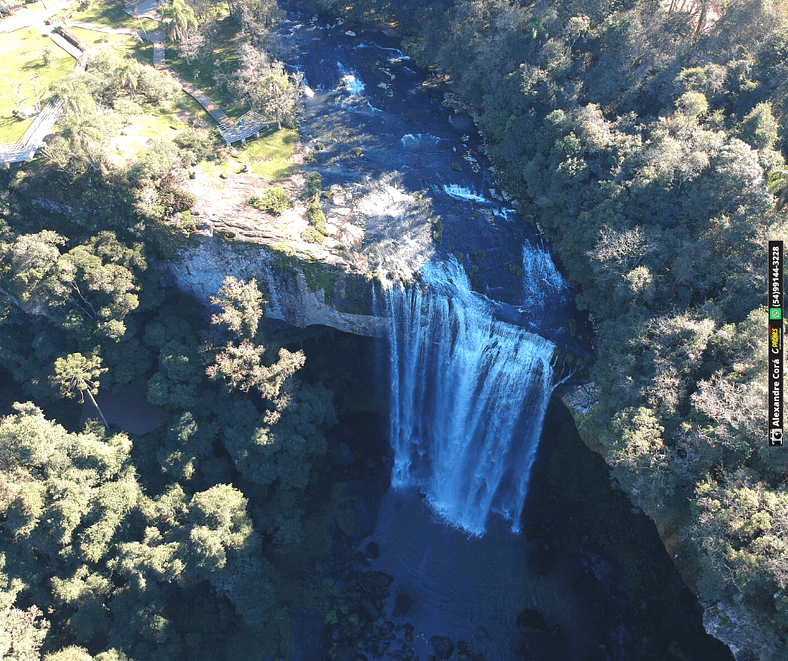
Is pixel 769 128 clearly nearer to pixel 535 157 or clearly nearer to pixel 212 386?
pixel 535 157

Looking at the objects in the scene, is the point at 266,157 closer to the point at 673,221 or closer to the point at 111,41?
the point at 111,41

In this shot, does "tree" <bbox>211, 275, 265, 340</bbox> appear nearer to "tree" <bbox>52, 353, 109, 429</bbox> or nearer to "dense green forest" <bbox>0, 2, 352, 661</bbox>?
"dense green forest" <bbox>0, 2, 352, 661</bbox>

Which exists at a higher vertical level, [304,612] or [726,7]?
[726,7]

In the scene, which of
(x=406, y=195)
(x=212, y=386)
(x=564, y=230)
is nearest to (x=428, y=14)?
(x=406, y=195)

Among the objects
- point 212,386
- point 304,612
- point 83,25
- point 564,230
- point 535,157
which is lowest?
point 304,612

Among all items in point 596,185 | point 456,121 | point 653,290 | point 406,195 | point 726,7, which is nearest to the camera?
point 653,290

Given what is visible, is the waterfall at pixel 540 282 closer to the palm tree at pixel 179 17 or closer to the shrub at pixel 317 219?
the shrub at pixel 317 219

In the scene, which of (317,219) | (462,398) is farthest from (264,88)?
(462,398)

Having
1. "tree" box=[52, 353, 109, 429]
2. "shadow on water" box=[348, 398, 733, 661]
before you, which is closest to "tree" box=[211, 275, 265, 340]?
"tree" box=[52, 353, 109, 429]
